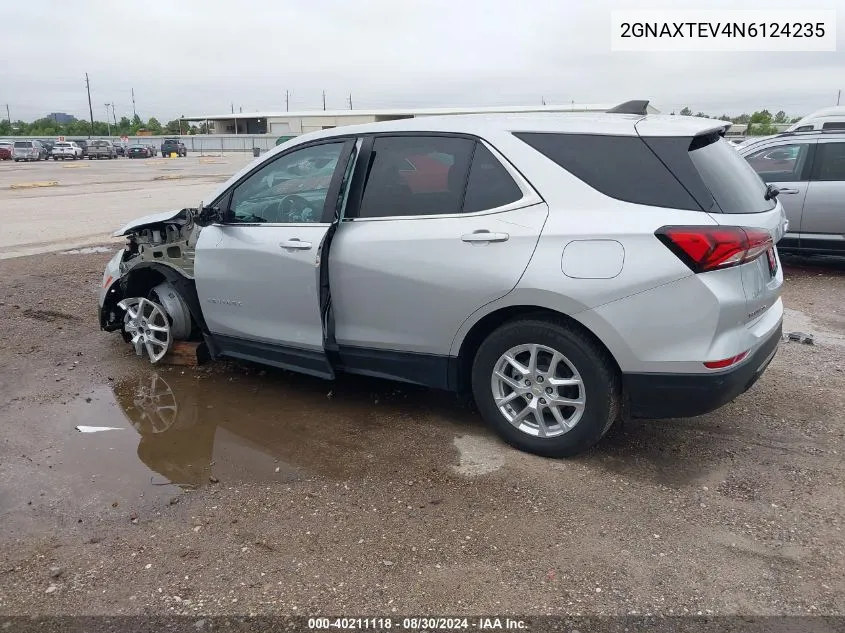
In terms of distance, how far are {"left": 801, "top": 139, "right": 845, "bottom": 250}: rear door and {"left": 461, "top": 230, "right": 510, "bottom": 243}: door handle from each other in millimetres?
6628

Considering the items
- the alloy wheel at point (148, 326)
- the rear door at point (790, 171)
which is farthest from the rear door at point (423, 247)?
the rear door at point (790, 171)

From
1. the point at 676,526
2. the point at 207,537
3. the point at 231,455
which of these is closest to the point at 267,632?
the point at 207,537

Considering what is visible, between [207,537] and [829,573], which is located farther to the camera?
[207,537]

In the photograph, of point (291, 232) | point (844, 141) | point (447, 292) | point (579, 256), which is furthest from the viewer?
point (844, 141)

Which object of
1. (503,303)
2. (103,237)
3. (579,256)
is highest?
(579,256)

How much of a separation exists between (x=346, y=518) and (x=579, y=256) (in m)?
1.71

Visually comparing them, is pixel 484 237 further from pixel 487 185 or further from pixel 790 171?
Answer: pixel 790 171

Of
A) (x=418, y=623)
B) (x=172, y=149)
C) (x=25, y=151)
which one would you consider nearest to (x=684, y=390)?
(x=418, y=623)

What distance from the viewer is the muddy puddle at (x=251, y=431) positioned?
386 cm

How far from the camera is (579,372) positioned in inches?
142

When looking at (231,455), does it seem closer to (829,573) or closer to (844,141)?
(829,573)

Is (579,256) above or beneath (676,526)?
above

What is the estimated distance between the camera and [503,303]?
371cm

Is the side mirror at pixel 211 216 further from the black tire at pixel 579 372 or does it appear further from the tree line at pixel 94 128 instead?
the tree line at pixel 94 128
